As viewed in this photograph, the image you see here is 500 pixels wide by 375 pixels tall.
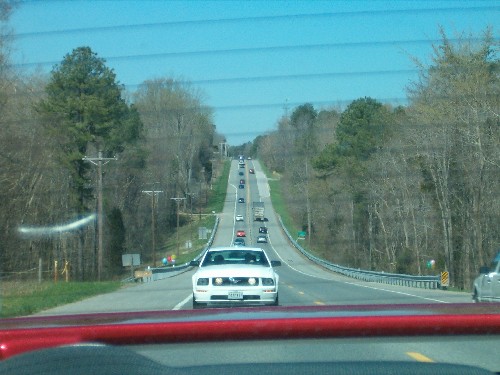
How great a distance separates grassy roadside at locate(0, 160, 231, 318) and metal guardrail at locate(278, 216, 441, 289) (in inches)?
105

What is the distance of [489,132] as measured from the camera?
23312 mm

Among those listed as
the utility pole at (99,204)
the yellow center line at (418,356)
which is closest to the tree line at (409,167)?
the utility pole at (99,204)

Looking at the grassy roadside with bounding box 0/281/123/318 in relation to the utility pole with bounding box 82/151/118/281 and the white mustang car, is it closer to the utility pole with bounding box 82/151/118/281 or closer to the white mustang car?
the utility pole with bounding box 82/151/118/281

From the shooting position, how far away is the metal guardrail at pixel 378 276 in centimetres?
2619

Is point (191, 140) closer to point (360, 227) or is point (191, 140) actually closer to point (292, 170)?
point (292, 170)

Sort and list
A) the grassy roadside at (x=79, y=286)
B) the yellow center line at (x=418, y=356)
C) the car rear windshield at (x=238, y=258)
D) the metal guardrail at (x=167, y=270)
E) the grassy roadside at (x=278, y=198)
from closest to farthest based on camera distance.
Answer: the yellow center line at (x=418, y=356)
the car rear windshield at (x=238, y=258)
the grassy roadside at (x=79, y=286)
the grassy roadside at (x=278, y=198)
the metal guardrail at (x=167, y=270)

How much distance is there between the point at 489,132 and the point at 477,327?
21862 millimetres

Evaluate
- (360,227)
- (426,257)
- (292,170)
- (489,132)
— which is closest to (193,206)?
(292,170)

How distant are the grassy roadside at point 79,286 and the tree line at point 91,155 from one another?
0.86 meters

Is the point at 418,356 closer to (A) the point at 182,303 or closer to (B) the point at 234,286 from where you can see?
(B) the point at 234,286

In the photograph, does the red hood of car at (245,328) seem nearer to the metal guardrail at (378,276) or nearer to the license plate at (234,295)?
the license plate at (234,295)

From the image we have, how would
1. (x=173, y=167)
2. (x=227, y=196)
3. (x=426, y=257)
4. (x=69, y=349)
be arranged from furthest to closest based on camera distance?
1. (x=426, y=257)
2. (x=227, y=196)
3. (x=173, y=167)
4. (x=69, y=349)

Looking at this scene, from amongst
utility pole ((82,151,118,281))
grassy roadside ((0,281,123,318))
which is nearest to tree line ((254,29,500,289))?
utility pole ((82,151,118,281))

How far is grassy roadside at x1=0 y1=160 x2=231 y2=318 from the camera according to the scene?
1734cm
